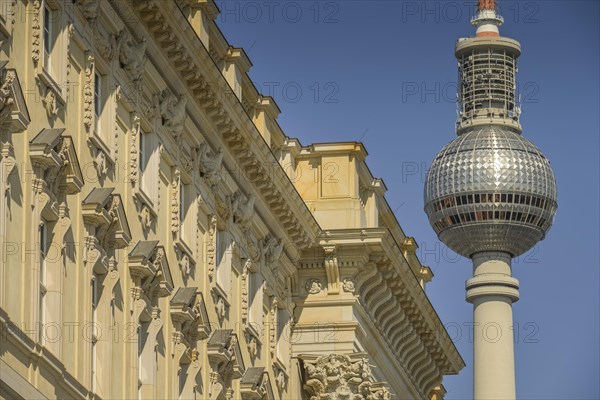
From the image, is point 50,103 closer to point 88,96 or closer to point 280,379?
point 88,96

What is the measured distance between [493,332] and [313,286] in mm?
119366

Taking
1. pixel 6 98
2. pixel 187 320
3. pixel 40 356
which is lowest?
pixel 40 356

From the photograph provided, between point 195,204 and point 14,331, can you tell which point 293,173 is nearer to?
point 195,204

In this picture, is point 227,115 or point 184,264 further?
point 227,115

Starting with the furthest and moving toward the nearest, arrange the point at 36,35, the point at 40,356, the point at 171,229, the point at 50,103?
the point at 171,229
the point at 50,103
the point at 36,35
the point at 40,356

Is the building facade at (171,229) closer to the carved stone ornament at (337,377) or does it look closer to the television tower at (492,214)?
the carved stone ornament at (337,377)

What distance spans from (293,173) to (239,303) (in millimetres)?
10492

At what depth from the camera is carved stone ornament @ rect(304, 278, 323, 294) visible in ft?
227

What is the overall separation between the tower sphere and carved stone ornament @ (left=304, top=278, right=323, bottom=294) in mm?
123967

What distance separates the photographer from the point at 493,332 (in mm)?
187250

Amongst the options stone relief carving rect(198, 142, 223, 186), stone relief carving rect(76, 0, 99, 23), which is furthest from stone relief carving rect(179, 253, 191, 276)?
stone relief carving rect(76, 0, 99, 23)

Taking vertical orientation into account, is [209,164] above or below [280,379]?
above

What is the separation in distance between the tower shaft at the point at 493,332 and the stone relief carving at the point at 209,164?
12951 centimetres

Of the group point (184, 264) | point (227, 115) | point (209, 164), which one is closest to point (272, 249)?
point (209, 164)
